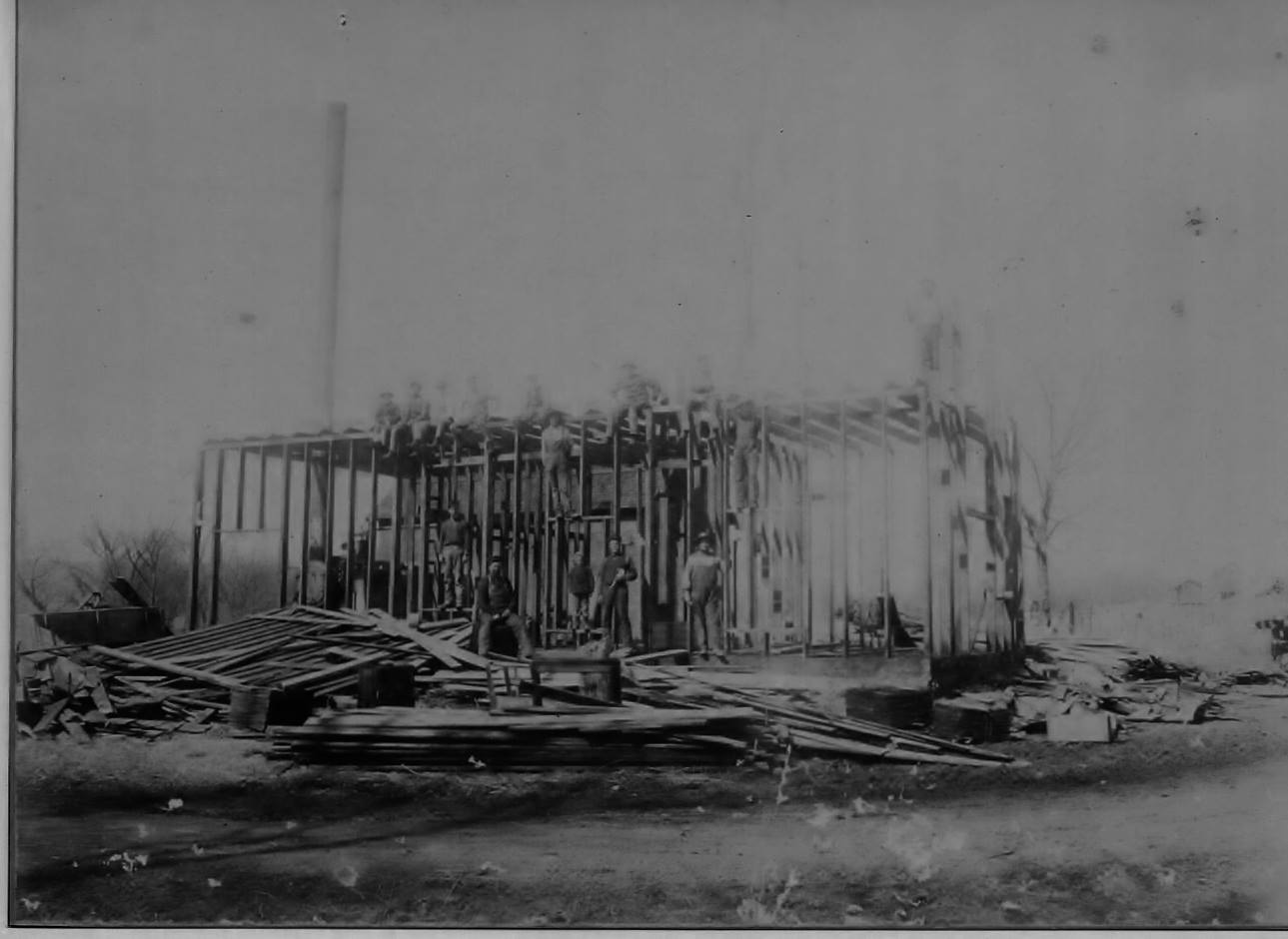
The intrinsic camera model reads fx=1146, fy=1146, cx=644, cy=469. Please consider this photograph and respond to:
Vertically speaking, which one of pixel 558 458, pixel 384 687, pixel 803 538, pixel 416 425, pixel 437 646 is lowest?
pixel 384 687

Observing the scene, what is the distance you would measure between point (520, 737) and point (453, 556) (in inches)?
46.9

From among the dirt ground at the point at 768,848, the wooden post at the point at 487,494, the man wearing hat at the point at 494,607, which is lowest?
the dirt ground at the point at 768,848

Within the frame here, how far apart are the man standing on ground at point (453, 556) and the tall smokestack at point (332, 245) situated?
1.00 meters

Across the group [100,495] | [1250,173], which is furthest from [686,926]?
[1250,173]

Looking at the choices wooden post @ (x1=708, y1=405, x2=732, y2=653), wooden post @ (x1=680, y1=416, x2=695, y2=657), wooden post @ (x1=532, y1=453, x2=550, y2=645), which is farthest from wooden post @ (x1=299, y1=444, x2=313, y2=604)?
wooden post @ (x1=708, y1=405, x2=732, y2=653)

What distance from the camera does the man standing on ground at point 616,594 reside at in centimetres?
704

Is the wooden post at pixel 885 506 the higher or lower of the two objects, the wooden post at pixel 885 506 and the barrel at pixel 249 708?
the higher

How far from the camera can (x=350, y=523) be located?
24.1 feet

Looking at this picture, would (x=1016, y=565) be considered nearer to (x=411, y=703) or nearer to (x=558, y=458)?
(x=558, y=458)

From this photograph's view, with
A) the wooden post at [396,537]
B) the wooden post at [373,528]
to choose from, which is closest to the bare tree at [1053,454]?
the wooden post at [396,537]

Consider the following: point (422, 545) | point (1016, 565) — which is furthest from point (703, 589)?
point (1016, 565)

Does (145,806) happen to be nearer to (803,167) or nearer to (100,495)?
(100,495)

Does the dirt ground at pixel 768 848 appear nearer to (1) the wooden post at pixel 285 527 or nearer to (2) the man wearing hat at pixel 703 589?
(2) the man wearing hat at pixel 703 589

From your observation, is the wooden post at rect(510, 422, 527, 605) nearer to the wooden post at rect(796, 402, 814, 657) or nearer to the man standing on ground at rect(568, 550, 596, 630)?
the man standing on ground at rect(568, 550, 596, 630)
